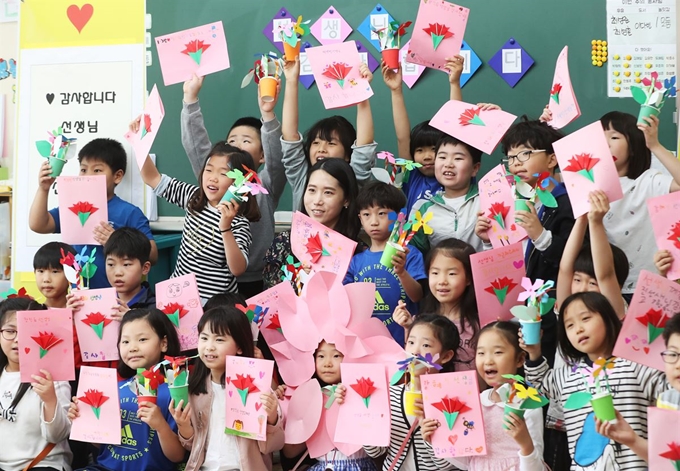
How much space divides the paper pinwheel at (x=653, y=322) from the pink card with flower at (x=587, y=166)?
359mm

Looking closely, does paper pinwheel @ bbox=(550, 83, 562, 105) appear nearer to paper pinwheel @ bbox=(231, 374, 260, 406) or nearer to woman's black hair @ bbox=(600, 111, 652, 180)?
woman's black hair @ bbox=(600, 111, 652, 180)

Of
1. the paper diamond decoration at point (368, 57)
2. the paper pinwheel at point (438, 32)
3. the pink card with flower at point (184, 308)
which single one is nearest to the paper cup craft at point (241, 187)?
the pink card with flower at point (184, 308)

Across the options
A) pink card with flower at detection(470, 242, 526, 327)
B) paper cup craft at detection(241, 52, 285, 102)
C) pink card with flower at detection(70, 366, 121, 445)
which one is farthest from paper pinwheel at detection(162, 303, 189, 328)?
pink card with flower at detection(470, 242, 526, 327)

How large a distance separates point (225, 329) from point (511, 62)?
1748mm

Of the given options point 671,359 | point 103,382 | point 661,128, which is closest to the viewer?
point 671,359

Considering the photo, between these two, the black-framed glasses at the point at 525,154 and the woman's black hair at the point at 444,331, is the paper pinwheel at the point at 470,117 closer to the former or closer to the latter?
the black-framed glasses at the point at 525,154

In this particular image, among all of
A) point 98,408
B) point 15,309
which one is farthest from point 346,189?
point 15,309

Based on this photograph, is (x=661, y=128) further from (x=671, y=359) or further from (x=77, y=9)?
(x=77, y=9)

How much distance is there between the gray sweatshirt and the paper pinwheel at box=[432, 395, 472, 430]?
1.23 m

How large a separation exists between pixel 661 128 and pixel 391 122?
113 cm

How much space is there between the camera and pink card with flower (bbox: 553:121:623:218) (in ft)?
8.15

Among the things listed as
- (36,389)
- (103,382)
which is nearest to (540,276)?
(103,382)

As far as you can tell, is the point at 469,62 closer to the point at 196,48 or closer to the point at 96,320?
the point at 196,48

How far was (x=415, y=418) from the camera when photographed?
2520 millimetres
